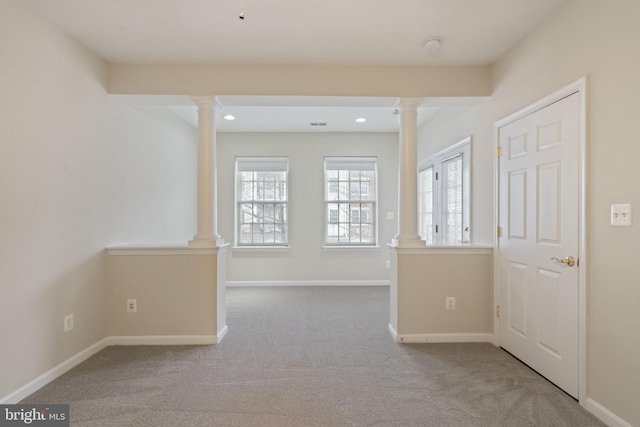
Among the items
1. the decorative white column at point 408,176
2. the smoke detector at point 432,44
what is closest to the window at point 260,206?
the decorative white column at point 408,176

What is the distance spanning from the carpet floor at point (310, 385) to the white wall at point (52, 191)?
38 centimetres

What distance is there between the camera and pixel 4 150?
198cm

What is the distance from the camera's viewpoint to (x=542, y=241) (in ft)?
7.84

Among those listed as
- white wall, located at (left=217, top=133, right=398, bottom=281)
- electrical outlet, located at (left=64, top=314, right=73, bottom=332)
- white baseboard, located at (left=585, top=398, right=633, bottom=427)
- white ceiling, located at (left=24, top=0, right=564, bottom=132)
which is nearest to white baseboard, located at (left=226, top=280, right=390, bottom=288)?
white wall, located at (left=217, top=133, right=398, bottom=281)

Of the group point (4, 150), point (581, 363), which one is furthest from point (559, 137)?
point (4, 150)

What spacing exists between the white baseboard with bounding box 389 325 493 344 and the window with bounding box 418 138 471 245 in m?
1.07

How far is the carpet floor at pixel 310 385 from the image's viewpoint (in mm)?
1904

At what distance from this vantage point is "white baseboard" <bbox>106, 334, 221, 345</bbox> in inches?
118

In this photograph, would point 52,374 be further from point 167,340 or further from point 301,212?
point 301,212

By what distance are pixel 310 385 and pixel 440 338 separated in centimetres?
148

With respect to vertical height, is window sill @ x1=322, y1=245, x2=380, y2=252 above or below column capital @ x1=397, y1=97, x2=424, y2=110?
below

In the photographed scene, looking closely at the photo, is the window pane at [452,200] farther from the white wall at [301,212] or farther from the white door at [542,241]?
the white wall at [301,212]

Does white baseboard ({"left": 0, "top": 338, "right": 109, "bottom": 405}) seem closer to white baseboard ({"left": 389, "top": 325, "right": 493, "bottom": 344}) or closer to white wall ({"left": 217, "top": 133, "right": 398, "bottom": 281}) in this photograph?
white wall ({"left": 217, "top": 133, "right": 398, "bottom": 281})

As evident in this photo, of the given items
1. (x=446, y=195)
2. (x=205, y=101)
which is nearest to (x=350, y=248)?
(x=446, y=195)
